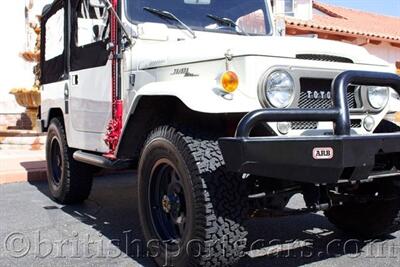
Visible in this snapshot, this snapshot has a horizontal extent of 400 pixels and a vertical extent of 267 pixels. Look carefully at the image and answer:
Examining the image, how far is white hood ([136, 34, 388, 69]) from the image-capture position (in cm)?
310

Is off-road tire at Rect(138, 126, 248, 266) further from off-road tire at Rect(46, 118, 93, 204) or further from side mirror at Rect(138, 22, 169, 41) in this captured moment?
off-road tire at Rect(46, 118, 93, 204)

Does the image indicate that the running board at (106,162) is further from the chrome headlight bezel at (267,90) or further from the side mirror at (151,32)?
the chrome headlight bezel at (267,90)

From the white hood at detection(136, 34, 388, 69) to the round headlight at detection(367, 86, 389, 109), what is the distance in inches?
8.0

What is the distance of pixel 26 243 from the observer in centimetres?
429

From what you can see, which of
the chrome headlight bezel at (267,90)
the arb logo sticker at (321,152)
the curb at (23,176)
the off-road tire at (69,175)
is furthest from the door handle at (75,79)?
the arb logo sticker at (321,152)

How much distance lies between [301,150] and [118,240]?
6.99ft

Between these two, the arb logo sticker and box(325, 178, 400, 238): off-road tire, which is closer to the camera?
the arb logo sticker

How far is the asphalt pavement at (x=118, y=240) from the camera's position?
380cm

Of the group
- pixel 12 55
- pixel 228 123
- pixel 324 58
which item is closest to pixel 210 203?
pixel 228 123

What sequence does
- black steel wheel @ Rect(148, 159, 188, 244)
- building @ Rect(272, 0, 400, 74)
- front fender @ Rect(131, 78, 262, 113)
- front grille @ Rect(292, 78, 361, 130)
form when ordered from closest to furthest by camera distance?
front fender @ Rect(131, 78, 262, 113) < front grille @ Rect(292, 78, 361, 130) < black steel wheel @ Rect(148, 159, 188, 244) < building @ Rect(272, 0, 400, 74)

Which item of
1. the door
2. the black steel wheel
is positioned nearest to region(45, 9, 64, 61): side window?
the door

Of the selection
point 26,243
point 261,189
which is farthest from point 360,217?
point 26,243

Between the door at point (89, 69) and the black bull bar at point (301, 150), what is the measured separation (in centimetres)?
191

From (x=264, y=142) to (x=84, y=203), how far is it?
141 inches
